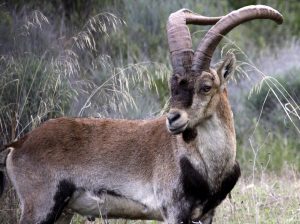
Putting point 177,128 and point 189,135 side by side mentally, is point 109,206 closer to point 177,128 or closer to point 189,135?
point 189,135

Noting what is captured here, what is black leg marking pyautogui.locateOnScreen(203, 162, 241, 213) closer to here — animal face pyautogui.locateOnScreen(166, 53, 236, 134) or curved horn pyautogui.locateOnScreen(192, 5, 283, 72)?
animal face pyautogui.locateOnScreen(166, 53, 236, 134)

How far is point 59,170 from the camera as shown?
8.32 m

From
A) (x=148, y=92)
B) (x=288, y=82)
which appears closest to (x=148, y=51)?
(x=288, y=82)

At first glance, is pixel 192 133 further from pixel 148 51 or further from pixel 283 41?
pixel 283 41

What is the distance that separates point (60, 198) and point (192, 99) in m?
1.70

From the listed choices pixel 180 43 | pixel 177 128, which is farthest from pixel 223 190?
pixel 180 43

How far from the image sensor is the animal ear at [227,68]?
798 centimetres

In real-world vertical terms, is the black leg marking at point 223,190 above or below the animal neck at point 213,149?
below

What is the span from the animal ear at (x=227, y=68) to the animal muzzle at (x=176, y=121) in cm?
74

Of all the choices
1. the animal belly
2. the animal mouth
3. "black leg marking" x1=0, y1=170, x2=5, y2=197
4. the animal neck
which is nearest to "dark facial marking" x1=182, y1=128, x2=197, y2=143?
the animal neck

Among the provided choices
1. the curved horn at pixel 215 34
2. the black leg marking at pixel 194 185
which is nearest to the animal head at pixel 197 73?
the curved horn at pixel 215 34

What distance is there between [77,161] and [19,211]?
3.97ft

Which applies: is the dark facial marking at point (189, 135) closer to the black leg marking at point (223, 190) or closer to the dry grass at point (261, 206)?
the black leg marking at point (223, 190)

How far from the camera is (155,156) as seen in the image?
8.23 metres
